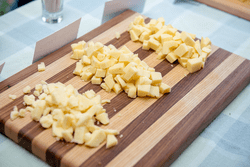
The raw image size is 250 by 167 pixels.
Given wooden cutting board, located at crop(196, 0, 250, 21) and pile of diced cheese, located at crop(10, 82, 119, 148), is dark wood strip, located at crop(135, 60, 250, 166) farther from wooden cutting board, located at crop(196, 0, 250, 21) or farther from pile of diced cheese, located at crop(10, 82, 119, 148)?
wooden cutting board, located at crop(196, 0, 250, 21)

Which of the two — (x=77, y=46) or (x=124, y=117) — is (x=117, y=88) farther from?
(x=77, y=46)

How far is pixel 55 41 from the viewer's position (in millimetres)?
1471

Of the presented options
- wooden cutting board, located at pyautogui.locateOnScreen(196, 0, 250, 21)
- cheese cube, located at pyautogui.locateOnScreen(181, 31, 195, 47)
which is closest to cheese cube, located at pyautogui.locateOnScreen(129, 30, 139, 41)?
cheese cube, located at pyautogui.locateOnScreen(181, 31, 195, 47)

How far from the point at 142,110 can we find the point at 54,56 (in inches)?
20.6

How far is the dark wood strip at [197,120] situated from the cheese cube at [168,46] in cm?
29

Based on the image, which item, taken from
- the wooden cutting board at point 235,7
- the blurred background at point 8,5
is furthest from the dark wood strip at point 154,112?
the blurred background at point 8,5

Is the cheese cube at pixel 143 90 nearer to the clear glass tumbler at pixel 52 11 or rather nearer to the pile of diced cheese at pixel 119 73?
the pile of diced cheese at pixel 119 73

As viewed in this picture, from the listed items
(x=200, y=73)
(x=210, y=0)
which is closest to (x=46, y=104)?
(x=200, y=73)

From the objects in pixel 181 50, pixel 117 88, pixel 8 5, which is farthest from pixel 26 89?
pixel 8 5

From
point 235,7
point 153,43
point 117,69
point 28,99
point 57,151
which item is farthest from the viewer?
point 235,7

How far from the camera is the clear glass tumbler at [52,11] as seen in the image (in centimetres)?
168

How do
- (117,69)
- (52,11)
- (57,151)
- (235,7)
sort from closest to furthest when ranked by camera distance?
1. (57,151)
2. (117,69)
3. (52,11)
4. (235,7)

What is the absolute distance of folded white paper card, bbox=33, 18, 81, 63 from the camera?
1.40 m

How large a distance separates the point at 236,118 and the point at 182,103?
0.87 feet
